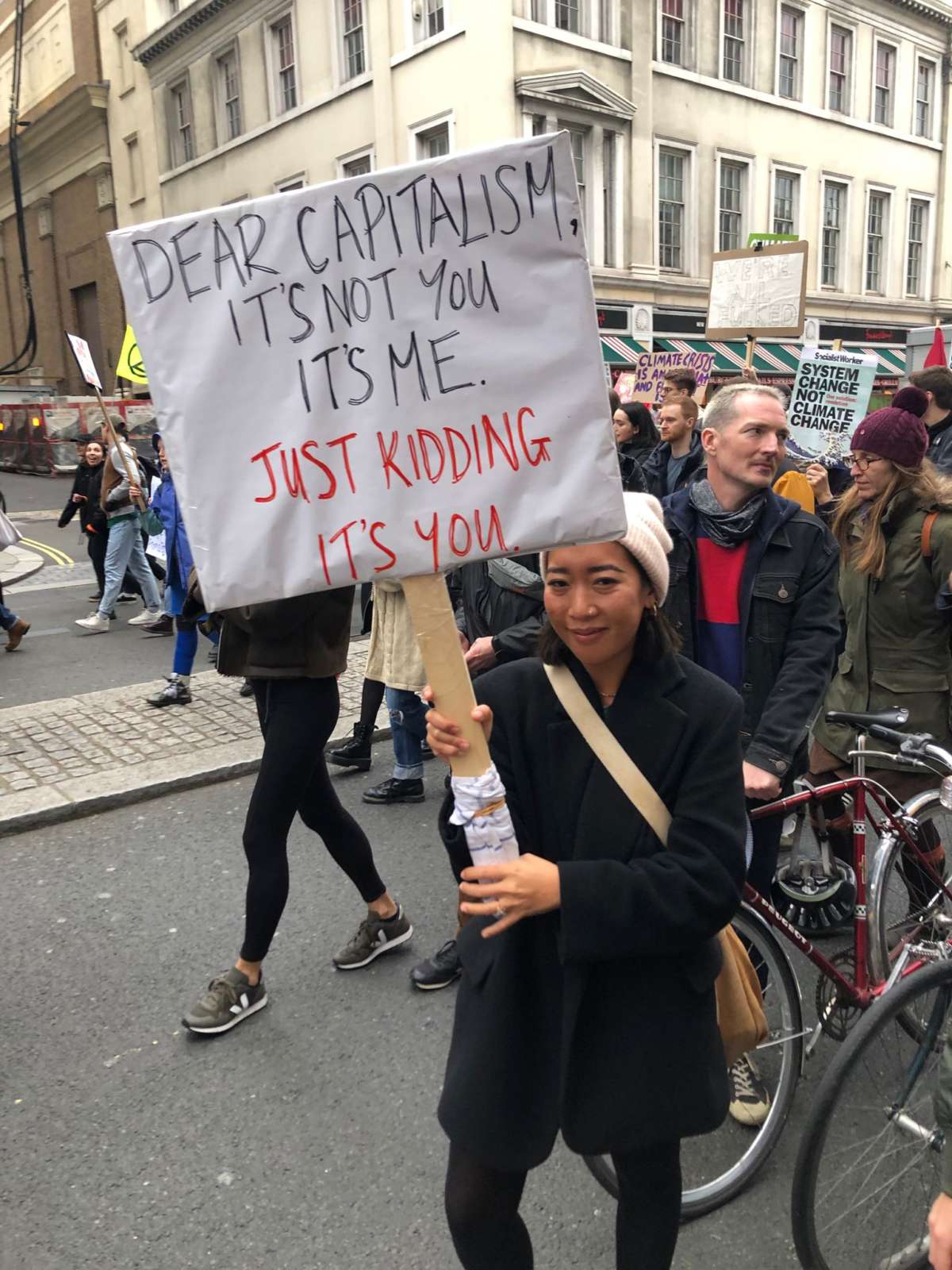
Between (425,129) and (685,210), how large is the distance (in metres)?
6.69

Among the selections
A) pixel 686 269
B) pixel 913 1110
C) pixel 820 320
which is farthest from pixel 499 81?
pixel 913 1110

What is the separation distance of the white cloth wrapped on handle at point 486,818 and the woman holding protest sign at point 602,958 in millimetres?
58

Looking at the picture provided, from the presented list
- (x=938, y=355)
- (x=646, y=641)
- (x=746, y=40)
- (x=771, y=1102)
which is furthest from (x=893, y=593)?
(x=746, y=40)

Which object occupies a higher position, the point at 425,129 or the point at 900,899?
the point at 425,129

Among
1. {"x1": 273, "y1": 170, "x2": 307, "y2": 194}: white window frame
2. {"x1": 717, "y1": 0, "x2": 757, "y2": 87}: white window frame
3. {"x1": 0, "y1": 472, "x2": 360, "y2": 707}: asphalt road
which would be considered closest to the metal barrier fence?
{"x1": 273, "y1": 170, "x2": 307, "y2": 194}: white window frame

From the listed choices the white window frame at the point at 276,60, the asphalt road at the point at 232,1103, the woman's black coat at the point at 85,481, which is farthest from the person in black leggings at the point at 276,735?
the white window frame at the point at 276,60

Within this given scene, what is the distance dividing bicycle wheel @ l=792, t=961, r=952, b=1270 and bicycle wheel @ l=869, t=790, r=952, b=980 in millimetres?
638

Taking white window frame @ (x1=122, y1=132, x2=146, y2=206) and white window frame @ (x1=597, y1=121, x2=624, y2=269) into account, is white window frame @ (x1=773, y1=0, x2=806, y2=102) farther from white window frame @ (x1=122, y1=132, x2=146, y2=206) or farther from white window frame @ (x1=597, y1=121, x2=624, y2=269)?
white window frame @ (x1=122, y1=132, x2=146, y2=206)

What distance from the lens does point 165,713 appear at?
21.1ft

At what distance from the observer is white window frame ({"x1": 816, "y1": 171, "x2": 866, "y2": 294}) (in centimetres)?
2564

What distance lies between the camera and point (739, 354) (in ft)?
79.5

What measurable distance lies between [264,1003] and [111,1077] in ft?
1.71

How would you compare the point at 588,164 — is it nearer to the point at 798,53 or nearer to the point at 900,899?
the point at 798,53

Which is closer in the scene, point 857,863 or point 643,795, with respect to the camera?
point 643,795
